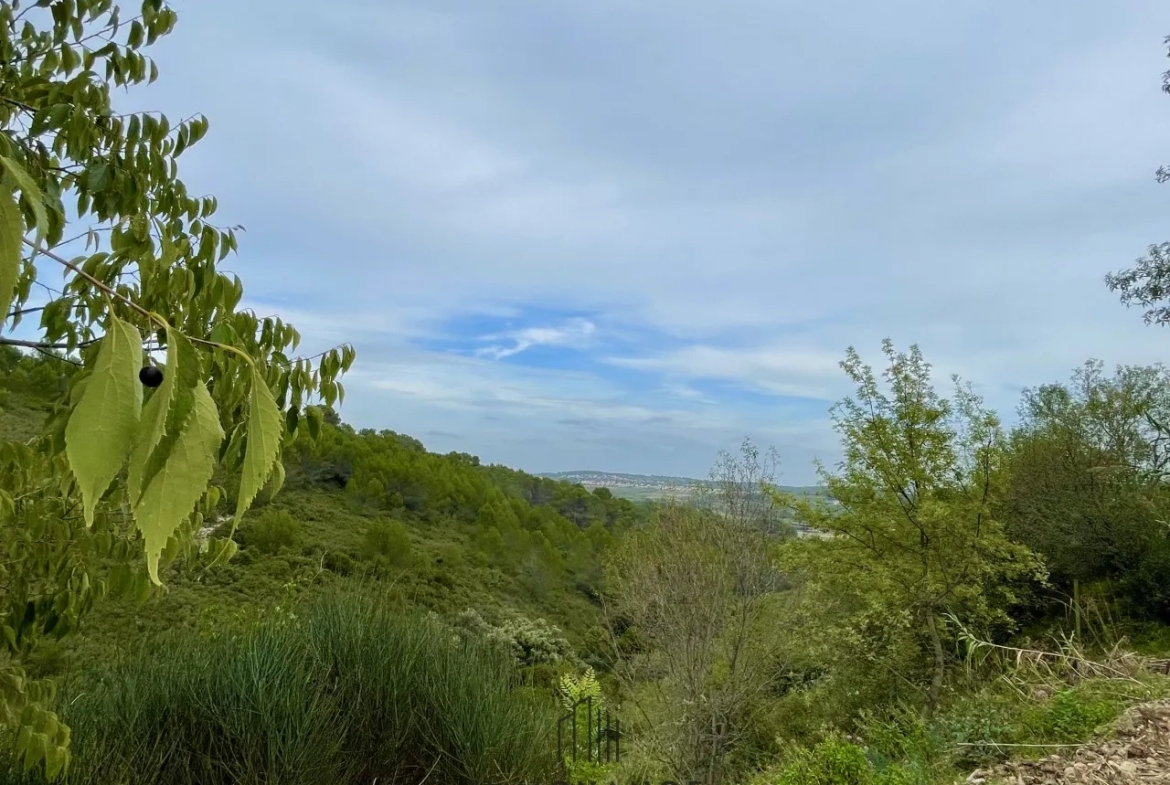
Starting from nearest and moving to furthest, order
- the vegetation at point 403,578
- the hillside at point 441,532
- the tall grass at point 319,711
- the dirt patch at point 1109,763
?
the vegetation at point 403,578
the tall grass at point 319,711
the dirt patch at point 1109,763
the hillside at point 441,532

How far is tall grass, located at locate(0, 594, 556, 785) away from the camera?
2.83m

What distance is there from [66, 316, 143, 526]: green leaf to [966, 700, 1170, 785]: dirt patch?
3.93 m

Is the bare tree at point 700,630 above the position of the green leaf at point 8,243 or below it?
below

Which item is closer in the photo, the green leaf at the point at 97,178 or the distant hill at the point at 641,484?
the green leaf at the point at 97,178

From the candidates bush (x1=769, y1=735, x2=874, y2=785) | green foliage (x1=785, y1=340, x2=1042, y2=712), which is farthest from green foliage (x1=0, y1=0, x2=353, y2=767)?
green foliage (x1=785, y1=340, x2=1042, y2=712)

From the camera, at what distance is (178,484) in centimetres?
47

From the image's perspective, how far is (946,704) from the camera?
796cm

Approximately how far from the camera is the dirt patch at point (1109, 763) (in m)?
3.20

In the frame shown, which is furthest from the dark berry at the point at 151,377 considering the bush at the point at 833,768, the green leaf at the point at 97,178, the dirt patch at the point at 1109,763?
the dirt patch at the point at 1109,763

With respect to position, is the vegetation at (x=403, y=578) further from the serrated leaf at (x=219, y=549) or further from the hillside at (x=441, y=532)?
the hillside at (x=441, y=532)

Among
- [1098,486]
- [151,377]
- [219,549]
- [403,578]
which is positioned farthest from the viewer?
[1098,486]

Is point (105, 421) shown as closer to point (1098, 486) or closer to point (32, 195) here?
point (32, 195)

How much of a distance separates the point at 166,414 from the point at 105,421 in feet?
0.11

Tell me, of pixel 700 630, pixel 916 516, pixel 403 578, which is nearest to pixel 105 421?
pixel 403 578
